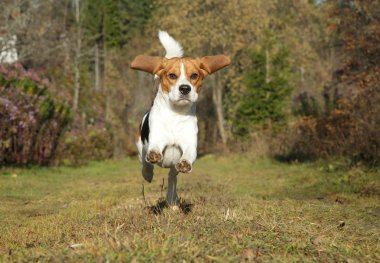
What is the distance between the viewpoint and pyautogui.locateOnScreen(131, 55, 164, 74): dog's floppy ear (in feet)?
18.7

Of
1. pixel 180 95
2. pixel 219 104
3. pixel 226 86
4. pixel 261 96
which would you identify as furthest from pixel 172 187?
pixel 226 86

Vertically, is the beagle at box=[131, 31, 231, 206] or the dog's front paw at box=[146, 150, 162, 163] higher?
the beagle at box=[131, 31, 231, 206]

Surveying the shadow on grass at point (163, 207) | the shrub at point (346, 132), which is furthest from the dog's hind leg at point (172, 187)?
the shrub at point (346, 132)

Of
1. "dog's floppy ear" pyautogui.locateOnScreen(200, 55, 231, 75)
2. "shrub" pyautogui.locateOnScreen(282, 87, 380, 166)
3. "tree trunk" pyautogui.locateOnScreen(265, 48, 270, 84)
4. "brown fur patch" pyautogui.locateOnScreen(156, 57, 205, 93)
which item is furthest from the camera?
"tree trunk" pyautogui.locateOnScreen(265, 48, 270, 84)

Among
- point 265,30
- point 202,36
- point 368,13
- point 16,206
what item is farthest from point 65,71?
point 16,206

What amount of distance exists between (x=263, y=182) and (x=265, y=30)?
14061mm

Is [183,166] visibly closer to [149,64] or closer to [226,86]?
[149,64]

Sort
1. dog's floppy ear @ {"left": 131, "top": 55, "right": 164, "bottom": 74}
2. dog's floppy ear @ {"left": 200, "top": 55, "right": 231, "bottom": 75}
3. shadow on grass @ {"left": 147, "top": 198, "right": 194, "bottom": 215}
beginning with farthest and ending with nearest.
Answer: shadow on grass @ {"left": 147, "top": 198, "right": 194, "bottom": 215} < dog's floppy ear @ {"left": 200, "top": 55, "right": 231, "bottom": 75} < dog's floppy ear @ {"left": 131, "top": 55, "right": 164, "bottom": 74}

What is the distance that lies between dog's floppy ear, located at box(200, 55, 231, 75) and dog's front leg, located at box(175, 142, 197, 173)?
93 cm

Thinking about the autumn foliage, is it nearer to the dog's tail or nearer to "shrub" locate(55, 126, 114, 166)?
A: the dog's tail

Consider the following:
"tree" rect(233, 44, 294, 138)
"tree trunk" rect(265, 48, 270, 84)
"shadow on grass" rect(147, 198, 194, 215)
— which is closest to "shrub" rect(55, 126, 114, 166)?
"tree" rect(233, 44, 294, 138)

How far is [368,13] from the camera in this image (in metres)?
12.8

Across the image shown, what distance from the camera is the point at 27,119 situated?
542 inches

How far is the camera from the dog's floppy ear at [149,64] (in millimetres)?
5715
